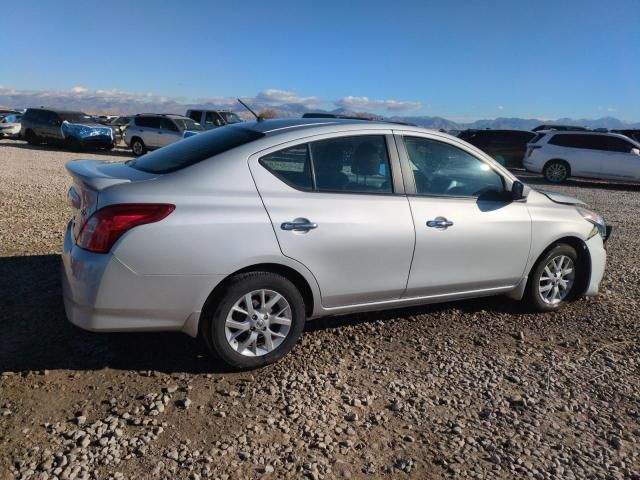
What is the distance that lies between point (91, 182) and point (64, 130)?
Result: 69.9 feet

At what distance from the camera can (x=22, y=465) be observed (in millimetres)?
2549

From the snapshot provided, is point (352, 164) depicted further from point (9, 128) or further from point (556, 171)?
point (9, 128)

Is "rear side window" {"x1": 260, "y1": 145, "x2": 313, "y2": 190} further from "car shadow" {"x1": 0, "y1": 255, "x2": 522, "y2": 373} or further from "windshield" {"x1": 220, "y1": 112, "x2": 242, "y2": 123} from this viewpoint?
"windshield" {"x1": 220, "y1": 112, "x2": 242, "y2": 123}

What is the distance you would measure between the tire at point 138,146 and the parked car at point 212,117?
2367mm

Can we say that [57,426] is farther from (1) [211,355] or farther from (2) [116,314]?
(1) [211,355]

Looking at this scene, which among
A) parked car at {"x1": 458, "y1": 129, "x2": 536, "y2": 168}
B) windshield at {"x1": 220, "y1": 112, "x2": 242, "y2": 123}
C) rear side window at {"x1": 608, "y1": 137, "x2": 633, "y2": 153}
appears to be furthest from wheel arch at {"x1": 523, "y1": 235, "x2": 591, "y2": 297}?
windshield at {"x1": 220, "y1": 112, "x2": 242, "y2": 123}

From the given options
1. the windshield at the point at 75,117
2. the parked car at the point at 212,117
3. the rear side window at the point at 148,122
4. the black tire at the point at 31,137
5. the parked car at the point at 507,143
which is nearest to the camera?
the parked car at the point at 507,143

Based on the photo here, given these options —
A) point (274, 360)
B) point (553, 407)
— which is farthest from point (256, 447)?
point (553, 407)

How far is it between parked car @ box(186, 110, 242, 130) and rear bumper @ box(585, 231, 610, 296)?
1838 centimetres

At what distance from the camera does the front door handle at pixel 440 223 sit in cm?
398

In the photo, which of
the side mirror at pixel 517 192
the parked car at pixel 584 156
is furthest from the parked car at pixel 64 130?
the side mirror at pixel 517 192

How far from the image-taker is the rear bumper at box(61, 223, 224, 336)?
311 cm

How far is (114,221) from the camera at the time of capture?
3.08 metres

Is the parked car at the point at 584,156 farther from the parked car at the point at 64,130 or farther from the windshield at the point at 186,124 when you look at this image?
the parked car at the point at 64,130
